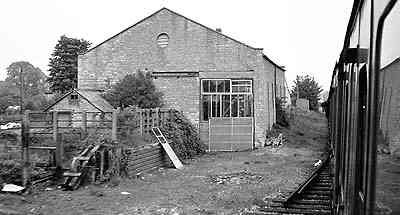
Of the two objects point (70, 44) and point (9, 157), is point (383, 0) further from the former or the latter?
point (70, 44)

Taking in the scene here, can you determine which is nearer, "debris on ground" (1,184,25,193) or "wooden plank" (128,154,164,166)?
"debris on ground" (1,184,25,193)

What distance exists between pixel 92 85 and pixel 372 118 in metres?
22.8

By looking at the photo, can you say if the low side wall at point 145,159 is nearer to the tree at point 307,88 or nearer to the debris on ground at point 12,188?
the debris on ground at point 12,188

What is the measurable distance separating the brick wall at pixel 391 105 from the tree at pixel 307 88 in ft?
186

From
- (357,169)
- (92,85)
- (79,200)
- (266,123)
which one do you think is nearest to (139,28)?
(92,85)

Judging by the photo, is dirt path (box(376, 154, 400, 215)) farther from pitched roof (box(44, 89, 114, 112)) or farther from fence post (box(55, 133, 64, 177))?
pitched roof (box(44, 89, 114, 112))

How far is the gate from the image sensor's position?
2178cm

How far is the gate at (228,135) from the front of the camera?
71.5 ft

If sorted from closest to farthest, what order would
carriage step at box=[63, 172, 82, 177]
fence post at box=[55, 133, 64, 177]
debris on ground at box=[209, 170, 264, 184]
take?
carriage step at box=[63, 172, 82, 177]
fence post at box=[55, 133, 64, 177]
debris on ground at box=[209, 170, 264, 184]

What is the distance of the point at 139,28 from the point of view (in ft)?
74.9

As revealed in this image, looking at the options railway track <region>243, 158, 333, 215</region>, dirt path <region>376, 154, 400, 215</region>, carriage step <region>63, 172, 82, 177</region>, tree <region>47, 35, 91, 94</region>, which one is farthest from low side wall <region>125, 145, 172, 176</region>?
tree <region>47, 35, 91, 94</region>

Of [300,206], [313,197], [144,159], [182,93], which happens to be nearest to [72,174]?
[144,159]

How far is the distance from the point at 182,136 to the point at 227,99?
12.0ft

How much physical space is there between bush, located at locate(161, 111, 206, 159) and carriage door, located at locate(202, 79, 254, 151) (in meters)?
1.00
